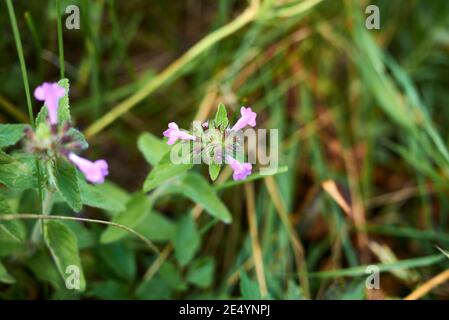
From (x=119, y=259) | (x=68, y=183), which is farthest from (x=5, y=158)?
(x=119, y=259)

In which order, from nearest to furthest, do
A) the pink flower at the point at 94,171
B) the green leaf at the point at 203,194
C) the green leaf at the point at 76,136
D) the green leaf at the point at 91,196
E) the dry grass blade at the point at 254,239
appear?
the pink flower at the point at 94,171 < the green leaf at the point at 76,136 < the green leaf at the point at 91,196 < the green leaf at the point at 203,194 < the dry grass blade at the point at 254,239

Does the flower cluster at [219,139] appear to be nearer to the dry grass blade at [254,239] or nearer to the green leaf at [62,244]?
the green leaf at [62,244]

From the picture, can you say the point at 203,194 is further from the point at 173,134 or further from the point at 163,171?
the point at 173,134

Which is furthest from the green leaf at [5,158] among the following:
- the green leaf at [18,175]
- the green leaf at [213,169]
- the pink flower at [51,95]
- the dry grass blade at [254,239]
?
the dry grass blade at [254,239]

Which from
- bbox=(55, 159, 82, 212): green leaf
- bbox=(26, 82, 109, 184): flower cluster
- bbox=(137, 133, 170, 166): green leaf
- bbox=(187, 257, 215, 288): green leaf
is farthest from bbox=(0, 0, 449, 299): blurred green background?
bbox=(26, 82, 109, 184): flower cluster
